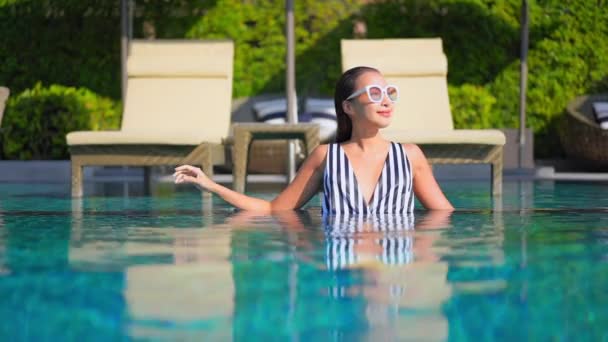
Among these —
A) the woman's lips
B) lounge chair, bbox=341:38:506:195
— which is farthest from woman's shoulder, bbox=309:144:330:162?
lounge chair, bbox=341:38:506:195

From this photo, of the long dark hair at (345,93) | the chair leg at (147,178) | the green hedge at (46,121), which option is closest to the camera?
the long dark hair at (345,93)

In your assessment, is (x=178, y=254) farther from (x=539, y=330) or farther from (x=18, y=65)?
(x=18, y=65)

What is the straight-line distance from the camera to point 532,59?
12.2 m

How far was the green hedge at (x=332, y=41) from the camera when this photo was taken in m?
12.2

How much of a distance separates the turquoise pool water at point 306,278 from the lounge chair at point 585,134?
6.25 metres

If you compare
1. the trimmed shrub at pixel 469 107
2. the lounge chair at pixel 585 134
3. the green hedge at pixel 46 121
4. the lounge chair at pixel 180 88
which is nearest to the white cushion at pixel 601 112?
the lounge chair at pixel 585 134

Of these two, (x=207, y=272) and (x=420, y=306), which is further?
(x=207, y=272)

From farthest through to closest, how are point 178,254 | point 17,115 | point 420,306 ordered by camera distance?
point 17,115 < point 178,254 < point 420,306

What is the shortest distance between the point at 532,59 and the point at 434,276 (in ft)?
32.1

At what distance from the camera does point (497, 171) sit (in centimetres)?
739

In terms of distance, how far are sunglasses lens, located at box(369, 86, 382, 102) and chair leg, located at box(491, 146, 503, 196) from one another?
10.4 feet

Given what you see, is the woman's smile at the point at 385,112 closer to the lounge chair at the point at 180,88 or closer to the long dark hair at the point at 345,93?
the long dark hair at the point at 345,93

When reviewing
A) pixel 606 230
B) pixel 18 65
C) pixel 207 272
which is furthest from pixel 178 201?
pixel 18 65

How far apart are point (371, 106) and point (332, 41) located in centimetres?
795
